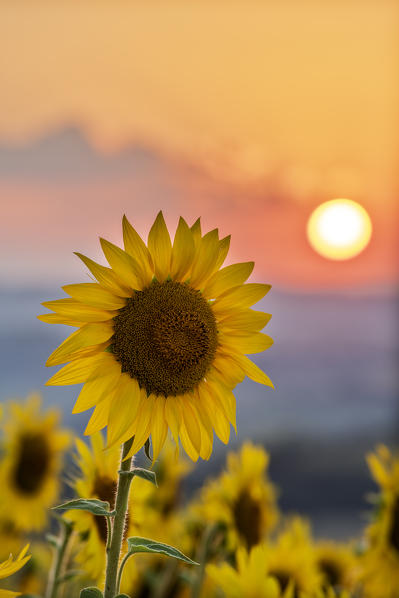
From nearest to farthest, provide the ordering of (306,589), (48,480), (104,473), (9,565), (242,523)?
(9,565)
(104,473)
(306,589)
(242,523)
(48,480)

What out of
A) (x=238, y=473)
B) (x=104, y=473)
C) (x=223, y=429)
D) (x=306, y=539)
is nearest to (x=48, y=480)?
(x=238, y=473)

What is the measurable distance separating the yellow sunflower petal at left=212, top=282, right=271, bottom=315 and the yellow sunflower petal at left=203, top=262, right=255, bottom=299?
0.01 m

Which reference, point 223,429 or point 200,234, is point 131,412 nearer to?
point 223,429

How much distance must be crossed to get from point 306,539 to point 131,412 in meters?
1.54

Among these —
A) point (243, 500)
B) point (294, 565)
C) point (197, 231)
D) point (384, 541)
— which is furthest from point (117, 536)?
point (384, 541)

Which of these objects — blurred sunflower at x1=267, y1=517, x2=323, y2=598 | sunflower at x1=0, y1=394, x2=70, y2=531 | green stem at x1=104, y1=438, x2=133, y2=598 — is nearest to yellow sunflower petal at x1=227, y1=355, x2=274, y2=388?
green stem at x1=104, y1=438, x2=133, y2=598

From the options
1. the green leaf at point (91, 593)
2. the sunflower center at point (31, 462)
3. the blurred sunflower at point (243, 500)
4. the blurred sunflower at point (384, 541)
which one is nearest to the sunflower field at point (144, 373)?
the green leaf at point (91, 593)

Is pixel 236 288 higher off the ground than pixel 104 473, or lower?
higher

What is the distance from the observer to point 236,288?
51.9 inches

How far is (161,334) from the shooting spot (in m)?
1.31

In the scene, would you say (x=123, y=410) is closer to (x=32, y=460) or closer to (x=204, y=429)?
(x=204, y=429)

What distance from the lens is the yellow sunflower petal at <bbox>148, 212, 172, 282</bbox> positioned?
1.26 m

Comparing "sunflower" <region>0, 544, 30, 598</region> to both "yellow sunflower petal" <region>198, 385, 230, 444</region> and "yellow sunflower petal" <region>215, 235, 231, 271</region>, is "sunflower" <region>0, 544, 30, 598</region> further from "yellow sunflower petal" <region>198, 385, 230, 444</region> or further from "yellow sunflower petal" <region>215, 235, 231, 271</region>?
"yellow sunflower petal" <region>215, 235, 231, 271</region>

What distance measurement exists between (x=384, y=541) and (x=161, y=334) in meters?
1.65
